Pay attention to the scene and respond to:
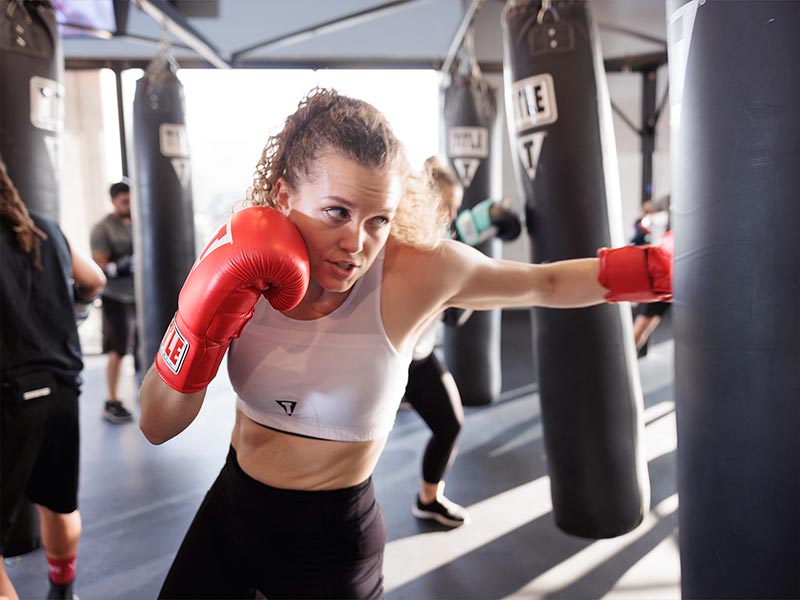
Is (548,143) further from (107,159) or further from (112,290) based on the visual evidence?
(107,159)

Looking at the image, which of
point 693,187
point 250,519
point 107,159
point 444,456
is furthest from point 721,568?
point 107,159

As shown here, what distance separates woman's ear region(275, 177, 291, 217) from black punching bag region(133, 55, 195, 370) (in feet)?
8.96

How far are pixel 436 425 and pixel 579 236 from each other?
3.09ft

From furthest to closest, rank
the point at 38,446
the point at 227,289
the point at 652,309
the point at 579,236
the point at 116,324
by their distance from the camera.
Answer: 1. the point at 652,309
2. the point at 116,324
3. the point at 579,236
4. the point at 38,446
5. the point at 227,289

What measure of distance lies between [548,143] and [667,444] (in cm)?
209

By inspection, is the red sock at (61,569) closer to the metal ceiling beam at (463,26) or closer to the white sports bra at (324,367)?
the white sports bra at (324,367)

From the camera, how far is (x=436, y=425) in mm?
2520

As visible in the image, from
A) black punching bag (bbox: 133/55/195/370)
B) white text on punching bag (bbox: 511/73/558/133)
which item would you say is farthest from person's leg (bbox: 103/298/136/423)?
white text on punching bag (bbox: 511/73/558/133)

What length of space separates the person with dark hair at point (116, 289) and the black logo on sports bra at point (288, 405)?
124 inches

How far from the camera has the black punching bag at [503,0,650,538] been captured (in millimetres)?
2088

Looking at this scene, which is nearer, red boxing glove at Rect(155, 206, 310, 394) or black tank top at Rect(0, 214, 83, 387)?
red boxing glove at Rect(155, 206, 310, 394)

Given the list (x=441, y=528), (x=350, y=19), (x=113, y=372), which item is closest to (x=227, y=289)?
(x=441, y=528)

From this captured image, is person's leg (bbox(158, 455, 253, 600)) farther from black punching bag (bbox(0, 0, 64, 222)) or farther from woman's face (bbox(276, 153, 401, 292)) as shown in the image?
black punching bag (bbox(0, 0, 64, 222))

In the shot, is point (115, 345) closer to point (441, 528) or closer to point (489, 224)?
point (441, 528)
